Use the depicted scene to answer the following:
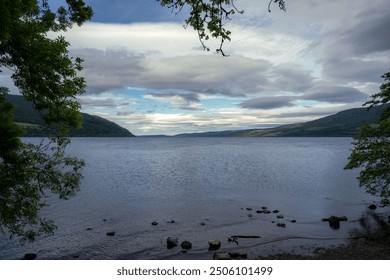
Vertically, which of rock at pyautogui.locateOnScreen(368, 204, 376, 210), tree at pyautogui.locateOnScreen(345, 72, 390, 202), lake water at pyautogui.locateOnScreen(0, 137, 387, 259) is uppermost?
tree at pyautogui.locateOnScreen(345, 72, 390, 202)

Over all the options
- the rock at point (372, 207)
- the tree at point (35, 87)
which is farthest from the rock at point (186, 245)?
the rock at point (372, 207)

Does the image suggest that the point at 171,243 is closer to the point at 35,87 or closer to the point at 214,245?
the point at 214,245

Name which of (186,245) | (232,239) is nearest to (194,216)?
(232,239)

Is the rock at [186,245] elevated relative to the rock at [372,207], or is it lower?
lower

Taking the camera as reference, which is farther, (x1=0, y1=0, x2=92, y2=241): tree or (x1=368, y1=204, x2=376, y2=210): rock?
(x1=368, y1=204, x2=376, y2=210): rock

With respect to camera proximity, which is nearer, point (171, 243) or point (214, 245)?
point (214, 245)

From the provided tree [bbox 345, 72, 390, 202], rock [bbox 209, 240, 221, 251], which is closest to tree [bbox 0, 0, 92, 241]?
rock [bbox 209, 240, 221, 251]

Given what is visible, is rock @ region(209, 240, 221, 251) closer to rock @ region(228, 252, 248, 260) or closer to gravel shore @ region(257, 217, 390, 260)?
rock @ region(228, 252, 248, 260)

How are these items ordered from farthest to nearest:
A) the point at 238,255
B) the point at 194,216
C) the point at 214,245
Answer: the point at 194,216, the point at 214,245, the point at 238,255

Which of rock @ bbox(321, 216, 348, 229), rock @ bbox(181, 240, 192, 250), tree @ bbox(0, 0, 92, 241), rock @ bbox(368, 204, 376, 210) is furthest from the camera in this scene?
rock @ bbox(368, 204, 376, 210)

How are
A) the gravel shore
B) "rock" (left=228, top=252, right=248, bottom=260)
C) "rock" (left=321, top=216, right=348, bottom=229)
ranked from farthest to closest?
"rock" (left=321, top=216, right=348, bottom=229) < "rock" (left=228, top=252, right=248, bottom=260) < the gravel shore

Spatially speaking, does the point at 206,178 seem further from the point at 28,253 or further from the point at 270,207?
the point at 28,253

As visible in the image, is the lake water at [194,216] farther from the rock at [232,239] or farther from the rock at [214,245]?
the rock at [232,239]

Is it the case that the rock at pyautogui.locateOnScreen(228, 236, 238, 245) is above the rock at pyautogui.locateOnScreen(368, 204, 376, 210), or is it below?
below
